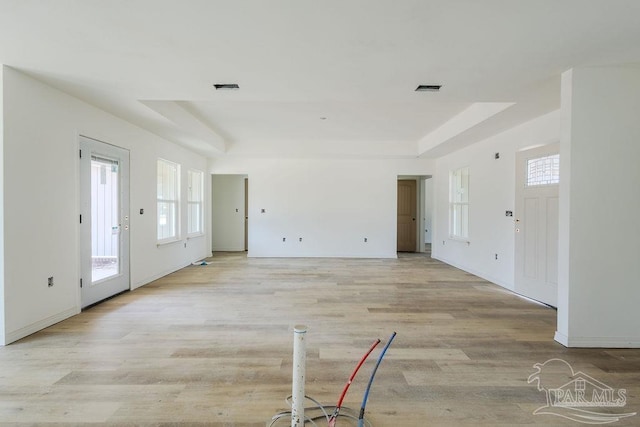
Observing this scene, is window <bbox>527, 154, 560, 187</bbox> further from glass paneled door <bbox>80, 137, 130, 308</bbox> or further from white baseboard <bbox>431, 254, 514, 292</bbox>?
glass paneled door <bbox>80, 137, 130, 308</bbox>

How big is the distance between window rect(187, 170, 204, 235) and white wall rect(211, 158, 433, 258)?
523mm

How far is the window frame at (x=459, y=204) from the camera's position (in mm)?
6170

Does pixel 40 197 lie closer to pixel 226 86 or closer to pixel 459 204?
pixel 226 86

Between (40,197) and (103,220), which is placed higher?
(40,197)

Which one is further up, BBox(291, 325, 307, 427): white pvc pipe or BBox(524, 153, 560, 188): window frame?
BBox(524, 153, 560, 188): window frame

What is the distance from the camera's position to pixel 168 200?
19.0 ft

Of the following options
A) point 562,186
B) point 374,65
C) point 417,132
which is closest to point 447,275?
point 417,132

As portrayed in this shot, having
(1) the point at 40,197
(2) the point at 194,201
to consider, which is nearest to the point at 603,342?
(1) the point at 40,197

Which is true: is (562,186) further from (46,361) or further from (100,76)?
(46,361)

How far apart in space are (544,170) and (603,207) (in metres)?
1.46

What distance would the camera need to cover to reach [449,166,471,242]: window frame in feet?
20.2

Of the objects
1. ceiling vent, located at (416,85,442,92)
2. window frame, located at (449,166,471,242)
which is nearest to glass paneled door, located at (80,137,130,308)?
ceiling vent, located at (416,85,442,92)

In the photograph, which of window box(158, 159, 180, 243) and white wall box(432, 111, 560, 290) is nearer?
white wall box(432, 111, 560, 290)

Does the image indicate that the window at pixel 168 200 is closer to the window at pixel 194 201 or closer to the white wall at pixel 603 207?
the window at pixel 194 201
